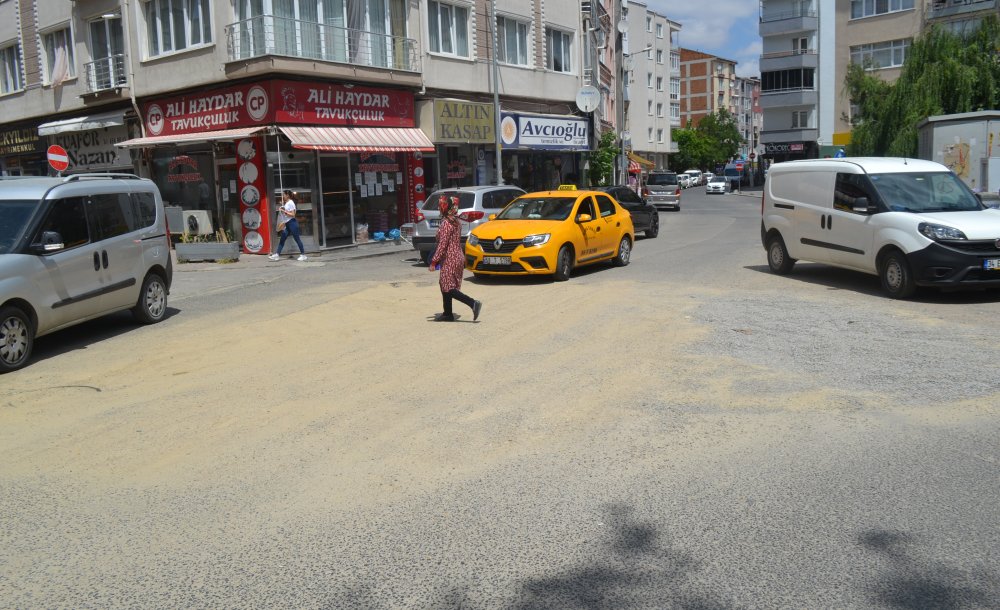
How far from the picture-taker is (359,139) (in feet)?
74.9

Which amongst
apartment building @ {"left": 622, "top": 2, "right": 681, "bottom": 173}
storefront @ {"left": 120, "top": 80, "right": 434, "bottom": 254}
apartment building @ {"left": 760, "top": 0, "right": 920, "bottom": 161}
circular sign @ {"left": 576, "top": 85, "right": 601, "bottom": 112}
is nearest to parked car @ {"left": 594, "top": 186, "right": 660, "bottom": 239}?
storefront @ {"left": 120, "top": 80, "right": 434, "bottom": 254}

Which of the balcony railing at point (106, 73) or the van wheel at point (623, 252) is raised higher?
the balcony railing at point (106, 73)

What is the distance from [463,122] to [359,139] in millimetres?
Answer: 5061

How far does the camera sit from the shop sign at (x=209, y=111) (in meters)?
21.3

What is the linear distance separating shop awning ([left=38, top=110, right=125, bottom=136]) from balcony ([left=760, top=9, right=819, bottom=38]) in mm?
56898

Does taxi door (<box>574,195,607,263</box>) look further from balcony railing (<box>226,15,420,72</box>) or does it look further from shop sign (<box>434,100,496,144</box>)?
shop sign (<box>434,100,496,144</box>)

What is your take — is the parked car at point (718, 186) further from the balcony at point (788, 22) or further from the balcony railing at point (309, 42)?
the balcony railing at point (309, 42)

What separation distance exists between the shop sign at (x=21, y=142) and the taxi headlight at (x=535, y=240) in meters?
22.8

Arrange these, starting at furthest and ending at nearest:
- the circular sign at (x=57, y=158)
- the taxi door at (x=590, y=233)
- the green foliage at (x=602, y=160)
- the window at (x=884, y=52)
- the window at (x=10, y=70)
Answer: the window at (x=884, y=52), the green foliage at (x=602, y=160), the window at (x=10, y=70), the circular sign at (x=57, y=158), the taxi door at (x=590, y=233)

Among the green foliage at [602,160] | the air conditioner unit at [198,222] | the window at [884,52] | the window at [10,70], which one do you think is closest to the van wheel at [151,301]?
the air conditioner unit at [198,222]

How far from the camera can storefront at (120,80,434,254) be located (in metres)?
21.4

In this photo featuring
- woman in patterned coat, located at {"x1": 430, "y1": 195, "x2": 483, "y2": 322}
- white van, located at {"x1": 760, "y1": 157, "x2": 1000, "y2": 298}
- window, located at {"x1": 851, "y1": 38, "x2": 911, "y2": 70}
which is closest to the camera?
woman in patterned coat, located at {"x1": 430, "y1": 195, "x2": 483, "y2": 322}

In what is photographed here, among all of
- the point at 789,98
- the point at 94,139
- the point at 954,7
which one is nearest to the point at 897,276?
the point at 94,139

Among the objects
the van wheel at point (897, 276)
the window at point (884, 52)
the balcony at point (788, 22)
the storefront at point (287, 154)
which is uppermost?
the balcony at point (788, 22)
